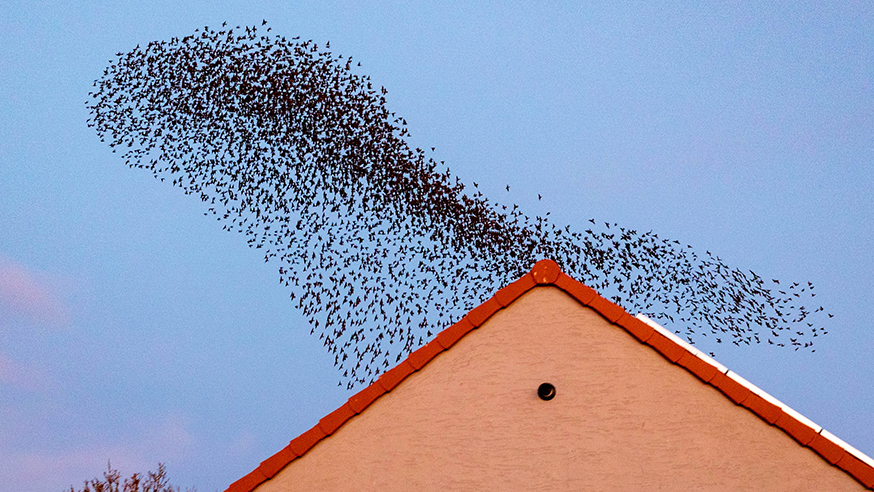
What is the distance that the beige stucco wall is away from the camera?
7.00 meters

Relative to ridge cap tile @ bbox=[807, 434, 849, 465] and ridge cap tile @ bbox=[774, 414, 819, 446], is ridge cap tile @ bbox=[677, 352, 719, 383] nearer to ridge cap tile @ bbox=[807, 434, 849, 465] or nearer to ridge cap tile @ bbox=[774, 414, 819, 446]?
ridge cap tile @ bbox=[774, 414, 819, 446]

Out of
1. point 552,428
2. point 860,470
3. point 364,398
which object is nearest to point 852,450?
point 860,470

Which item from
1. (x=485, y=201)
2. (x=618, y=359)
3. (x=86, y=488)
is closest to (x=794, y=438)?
(x=618, y=359)

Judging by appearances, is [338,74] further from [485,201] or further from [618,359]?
[618,359]

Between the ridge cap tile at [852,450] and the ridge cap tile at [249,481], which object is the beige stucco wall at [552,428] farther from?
the ridge cap tile at [852,450]

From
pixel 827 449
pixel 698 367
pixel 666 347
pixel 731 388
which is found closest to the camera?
pixel 827 449

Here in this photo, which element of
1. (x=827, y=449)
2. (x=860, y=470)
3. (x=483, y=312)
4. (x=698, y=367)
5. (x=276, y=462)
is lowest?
(x=860, y=470)

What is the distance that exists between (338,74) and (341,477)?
49.5ft

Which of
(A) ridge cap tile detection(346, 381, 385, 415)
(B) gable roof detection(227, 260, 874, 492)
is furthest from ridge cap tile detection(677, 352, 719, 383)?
(A) ridge cap tile detection(346, 381, 385, 415)

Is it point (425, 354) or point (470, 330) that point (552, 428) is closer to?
point (470, 330)

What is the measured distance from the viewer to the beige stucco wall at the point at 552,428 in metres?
7.00

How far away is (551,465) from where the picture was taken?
23.7 feet

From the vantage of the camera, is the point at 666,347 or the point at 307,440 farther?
the point at 307,440

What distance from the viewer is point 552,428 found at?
7289mm
